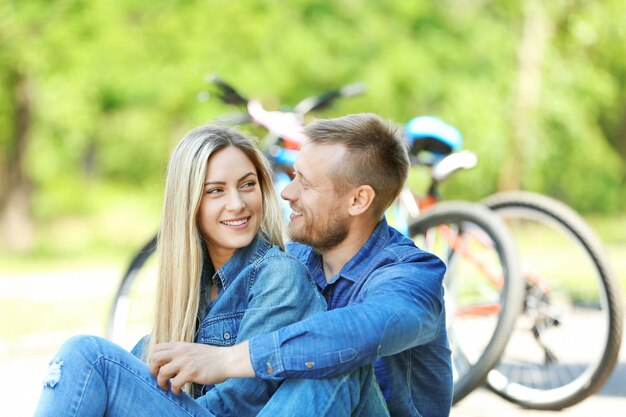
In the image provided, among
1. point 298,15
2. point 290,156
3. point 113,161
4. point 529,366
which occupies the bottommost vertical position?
point 529,366

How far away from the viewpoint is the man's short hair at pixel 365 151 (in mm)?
2645

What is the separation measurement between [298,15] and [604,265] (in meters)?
12.4

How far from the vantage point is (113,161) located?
25.0 m

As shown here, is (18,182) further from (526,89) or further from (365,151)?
(365,151)

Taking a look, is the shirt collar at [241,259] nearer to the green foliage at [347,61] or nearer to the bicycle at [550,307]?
the bicycle at [550,307]

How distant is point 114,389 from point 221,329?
0.36 m

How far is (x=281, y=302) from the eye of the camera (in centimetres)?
243

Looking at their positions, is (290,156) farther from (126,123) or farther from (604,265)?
(126,123)

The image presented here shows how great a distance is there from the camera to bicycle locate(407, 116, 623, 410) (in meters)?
3.94

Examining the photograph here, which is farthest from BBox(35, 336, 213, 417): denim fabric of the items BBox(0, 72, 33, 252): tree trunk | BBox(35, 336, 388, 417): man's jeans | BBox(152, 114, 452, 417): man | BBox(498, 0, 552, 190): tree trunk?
BBox(0, 72, 33, 252): tree trunk

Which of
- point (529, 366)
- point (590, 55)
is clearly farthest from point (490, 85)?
point (529, 366)

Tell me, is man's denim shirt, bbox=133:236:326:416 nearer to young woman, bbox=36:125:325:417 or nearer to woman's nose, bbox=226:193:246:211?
young woman, bbox=36:125:325:417

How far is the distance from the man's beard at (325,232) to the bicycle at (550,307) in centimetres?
164

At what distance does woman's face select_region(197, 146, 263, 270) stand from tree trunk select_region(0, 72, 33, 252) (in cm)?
1316
